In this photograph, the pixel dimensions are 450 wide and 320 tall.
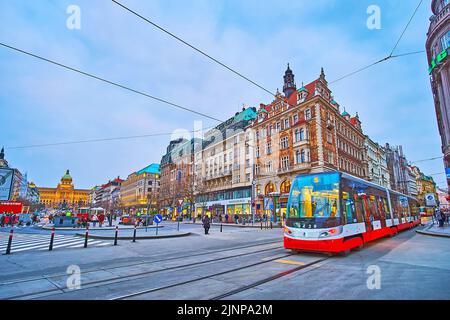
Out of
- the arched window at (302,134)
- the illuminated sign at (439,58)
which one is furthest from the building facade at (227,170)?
the illuminated sign at (439,58)

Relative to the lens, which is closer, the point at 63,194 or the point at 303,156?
the point at 303,156

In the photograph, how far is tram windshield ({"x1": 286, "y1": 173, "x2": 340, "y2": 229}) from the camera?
8656 mm

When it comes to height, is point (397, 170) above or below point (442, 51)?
below

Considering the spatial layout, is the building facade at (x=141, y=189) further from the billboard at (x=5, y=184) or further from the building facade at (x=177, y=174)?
the billboard at (x=5, y=184)

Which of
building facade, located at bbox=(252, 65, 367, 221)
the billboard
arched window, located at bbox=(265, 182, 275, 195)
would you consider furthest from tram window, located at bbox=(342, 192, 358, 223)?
arched window, located at bbox=(265, 182, 275, 195)

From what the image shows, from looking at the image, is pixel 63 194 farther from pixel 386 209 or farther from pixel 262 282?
pixel 262 282

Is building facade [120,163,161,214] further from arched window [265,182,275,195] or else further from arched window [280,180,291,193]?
arched window [280,180,291,193]

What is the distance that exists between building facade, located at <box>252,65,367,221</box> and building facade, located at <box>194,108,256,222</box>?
3.07m

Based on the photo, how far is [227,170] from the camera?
5081cm

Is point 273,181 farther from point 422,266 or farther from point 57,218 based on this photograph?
point 422,266

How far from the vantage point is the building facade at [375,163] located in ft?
175

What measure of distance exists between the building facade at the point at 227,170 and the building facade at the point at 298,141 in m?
3.07

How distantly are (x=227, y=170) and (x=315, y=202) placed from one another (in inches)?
1642

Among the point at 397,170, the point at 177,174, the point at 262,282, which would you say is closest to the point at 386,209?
the point at 262,282
